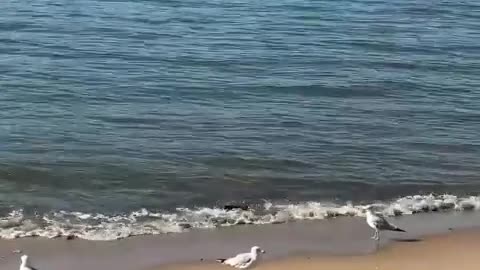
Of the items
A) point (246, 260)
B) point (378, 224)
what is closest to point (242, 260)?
point (246, 260)

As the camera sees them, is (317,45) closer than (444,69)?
No

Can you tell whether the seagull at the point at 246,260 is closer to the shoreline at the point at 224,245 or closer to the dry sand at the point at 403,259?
the dry sand at the point at 403,259

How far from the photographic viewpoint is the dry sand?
1086 centimetres

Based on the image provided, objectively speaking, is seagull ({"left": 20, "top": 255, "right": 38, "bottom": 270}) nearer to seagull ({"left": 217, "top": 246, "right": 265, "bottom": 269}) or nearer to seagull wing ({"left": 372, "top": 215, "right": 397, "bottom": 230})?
seagull ({"left": 217, "top": 246, "right": 265, "bottom": 269})

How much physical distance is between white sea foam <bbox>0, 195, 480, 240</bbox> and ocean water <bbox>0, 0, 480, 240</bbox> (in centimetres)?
3

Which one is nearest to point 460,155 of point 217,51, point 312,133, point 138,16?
point 312,133

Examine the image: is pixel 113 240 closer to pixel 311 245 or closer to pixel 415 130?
pixel 311 245

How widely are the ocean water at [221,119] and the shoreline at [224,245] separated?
303 mm

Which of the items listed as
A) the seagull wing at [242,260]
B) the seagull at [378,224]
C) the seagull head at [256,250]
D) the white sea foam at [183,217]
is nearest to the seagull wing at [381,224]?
the seagull at [378,224]

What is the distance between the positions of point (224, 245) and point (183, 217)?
110 cm

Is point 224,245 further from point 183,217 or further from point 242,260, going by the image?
point 242,260

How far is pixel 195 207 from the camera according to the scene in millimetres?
12961

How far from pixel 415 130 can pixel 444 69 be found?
5.33 meters

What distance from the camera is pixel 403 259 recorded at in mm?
11180
